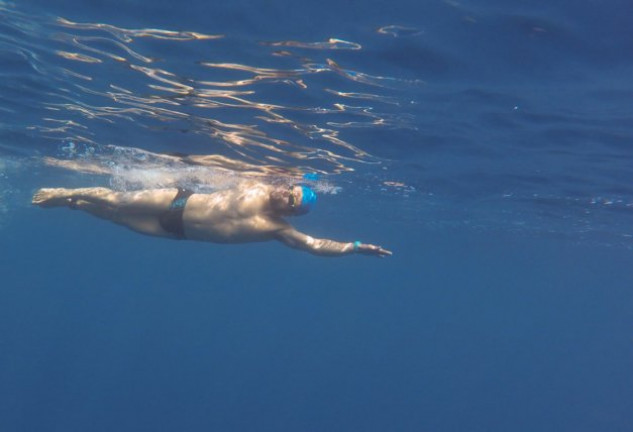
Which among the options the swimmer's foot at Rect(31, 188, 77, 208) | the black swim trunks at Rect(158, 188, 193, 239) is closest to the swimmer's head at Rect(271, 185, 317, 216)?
the black swim trunks at Rect(158, 188, 193, 239)

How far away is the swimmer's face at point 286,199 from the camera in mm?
10109

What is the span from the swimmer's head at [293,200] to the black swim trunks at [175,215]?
1.86m

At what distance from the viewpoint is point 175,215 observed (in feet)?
35.3

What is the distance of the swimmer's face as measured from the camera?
10.1 m

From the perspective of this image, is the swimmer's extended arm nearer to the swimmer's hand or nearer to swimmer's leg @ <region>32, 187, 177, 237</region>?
the swimmer's hand

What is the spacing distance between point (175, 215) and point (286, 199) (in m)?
2.33

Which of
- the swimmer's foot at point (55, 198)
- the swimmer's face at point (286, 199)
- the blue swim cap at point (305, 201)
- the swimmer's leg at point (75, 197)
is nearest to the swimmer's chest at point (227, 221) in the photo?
the swimmer's face at point (286, 199)

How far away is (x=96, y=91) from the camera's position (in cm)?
1368

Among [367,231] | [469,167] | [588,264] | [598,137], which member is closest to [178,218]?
[598,137]

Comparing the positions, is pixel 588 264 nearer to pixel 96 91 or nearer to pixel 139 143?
pixel 139 143

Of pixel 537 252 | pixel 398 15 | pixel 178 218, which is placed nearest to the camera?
pixel 398 15

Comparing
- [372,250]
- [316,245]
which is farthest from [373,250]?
[316,245]

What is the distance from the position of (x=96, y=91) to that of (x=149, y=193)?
14.1 ft

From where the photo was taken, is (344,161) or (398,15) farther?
(344,161)
